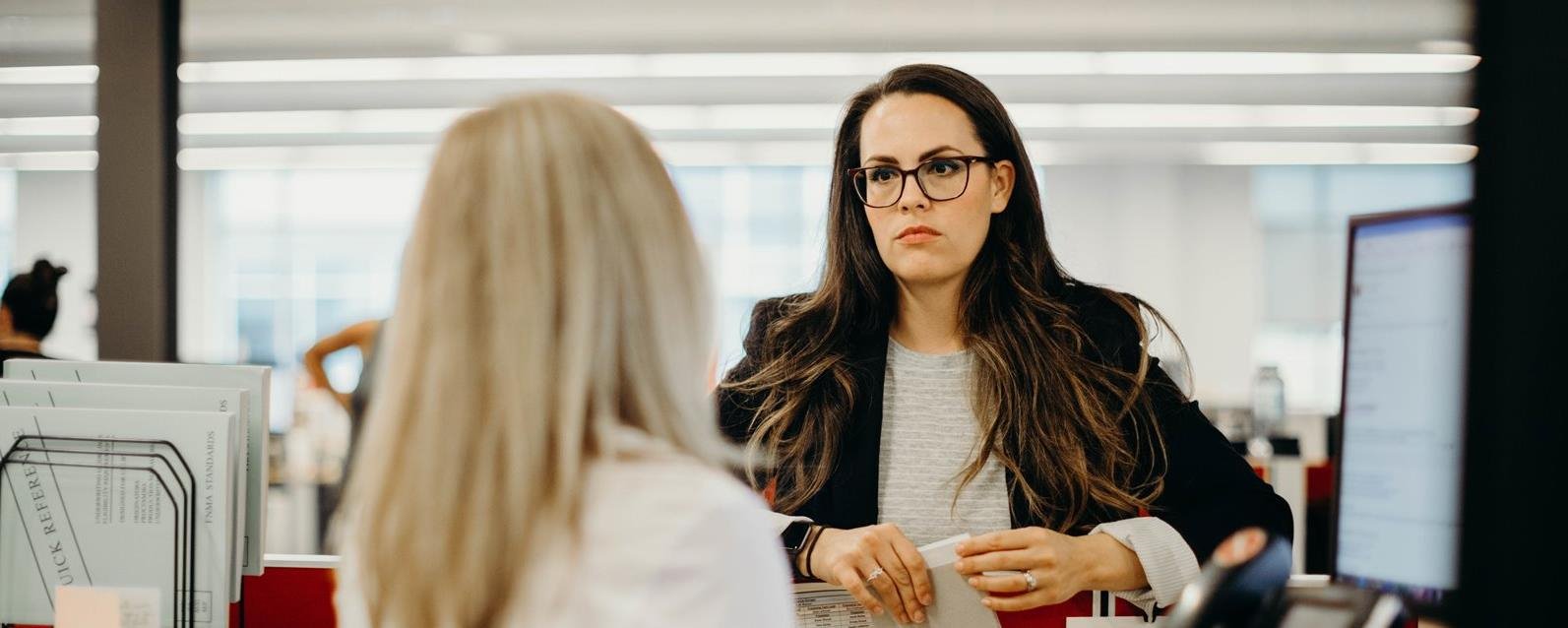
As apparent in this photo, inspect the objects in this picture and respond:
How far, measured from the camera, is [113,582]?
1334 mm

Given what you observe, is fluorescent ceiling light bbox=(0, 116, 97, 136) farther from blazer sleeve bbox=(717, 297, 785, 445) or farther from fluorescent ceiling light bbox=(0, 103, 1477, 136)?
blazer sleeve bbox=(717, 297, 785, 445)

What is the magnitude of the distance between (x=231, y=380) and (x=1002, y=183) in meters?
1.06

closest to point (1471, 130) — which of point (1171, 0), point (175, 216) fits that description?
point (175, 216)

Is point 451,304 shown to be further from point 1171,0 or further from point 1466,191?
point 1171,0

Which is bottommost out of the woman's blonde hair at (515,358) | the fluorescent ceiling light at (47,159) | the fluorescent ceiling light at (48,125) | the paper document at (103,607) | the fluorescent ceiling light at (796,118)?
the paper document at (103,607)

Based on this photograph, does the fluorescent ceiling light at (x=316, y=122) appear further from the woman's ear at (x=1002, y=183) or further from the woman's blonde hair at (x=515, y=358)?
the woman's blonde hair at (x=515, y=358)

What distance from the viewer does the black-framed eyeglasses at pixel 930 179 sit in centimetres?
151

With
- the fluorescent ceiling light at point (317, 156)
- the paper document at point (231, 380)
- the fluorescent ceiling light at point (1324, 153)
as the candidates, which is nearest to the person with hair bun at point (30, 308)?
the paper document at point (231, 380)

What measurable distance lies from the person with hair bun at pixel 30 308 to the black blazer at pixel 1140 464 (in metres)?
2.46

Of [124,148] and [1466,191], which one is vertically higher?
[124,148]

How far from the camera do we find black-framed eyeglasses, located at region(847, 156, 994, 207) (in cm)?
151

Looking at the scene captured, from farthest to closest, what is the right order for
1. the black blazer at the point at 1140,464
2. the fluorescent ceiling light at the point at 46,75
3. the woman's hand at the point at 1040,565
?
the fluorescent ceiling light at the point at 46,75 < the black blazer at the point at 1140,464 < the woman's hand at the point at 1040,565

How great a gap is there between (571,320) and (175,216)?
3.92 ft

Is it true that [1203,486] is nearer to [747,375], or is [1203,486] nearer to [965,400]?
[965,400]
